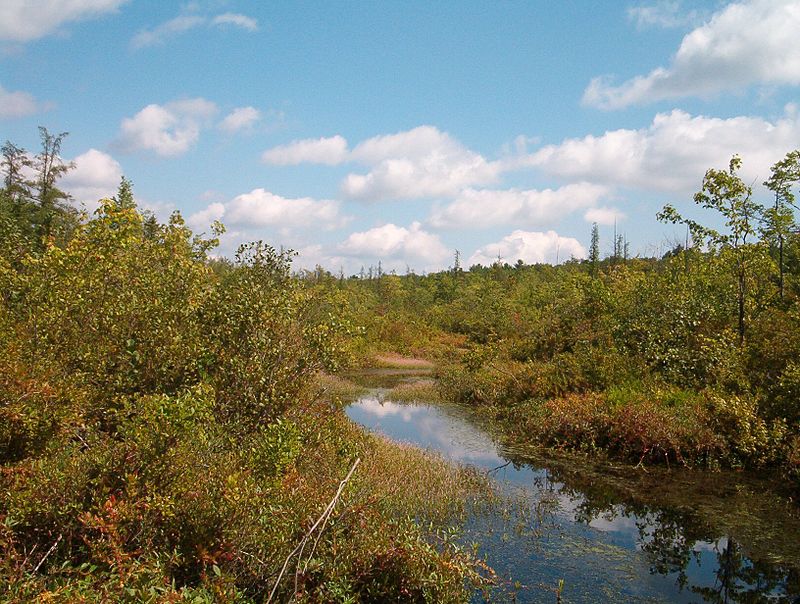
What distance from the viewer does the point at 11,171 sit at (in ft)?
157

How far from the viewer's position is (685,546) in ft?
35.8

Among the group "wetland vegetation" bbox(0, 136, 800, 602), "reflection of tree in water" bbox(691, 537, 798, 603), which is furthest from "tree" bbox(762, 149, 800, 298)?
"reflection of tree in water" bbox(691, 537, 798, 603)

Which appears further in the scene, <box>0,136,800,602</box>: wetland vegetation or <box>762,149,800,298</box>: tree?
<box>762,149,800,298</box>: tree

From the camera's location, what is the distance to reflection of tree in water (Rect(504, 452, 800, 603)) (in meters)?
9.23

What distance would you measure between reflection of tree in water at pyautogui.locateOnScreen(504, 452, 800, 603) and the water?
0.02 metres

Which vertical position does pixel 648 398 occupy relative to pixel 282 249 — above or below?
below

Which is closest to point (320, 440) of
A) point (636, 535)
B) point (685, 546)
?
point (636, 535)

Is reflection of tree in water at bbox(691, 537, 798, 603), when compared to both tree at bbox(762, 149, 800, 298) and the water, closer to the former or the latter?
the water

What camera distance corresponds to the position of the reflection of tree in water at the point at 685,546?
9234 mm

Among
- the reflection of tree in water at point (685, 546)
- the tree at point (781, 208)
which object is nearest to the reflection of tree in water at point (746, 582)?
the reflection of tree in water at point (685, 546)

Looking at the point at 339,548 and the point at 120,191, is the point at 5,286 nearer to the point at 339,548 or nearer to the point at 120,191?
the point at 339,548

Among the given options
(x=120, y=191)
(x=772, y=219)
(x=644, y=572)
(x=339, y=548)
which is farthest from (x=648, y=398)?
(x=120, y=191)

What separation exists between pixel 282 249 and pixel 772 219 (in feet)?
50.9

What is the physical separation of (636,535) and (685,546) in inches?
34.4
